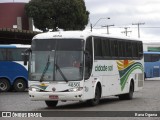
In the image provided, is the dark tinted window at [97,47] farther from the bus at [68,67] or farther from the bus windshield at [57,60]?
the bus windshield at [57,60]

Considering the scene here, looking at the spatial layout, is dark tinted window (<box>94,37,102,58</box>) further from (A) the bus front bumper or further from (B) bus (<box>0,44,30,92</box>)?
(B) bus (<box>0,44,30,92</box>)

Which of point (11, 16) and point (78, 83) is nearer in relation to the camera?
point (78, 83)

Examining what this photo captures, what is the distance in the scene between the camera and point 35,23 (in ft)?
258

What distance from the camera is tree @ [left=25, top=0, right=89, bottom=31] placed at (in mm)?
76875

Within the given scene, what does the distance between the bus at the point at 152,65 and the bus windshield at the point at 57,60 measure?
120 feet

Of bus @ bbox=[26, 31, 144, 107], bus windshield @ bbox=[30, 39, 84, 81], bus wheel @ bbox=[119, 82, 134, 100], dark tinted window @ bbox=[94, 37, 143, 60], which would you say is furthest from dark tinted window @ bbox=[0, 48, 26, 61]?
bus windshield @ bbox=[30, 39, 84, 81]

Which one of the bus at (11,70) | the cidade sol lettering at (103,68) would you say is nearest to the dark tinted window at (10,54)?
the bus at (11,70)

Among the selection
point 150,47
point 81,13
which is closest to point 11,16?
point 81,13

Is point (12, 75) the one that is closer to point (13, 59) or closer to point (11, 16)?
point (13, 59)

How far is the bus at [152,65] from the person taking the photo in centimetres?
5616

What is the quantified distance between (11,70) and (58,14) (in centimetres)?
4498

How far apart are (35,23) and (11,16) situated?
15.0 ft

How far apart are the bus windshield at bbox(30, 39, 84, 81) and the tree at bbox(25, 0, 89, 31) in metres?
56.1

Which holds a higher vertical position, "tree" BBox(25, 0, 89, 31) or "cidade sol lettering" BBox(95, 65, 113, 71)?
"tree" BBox(25, 0, 89, 31)
